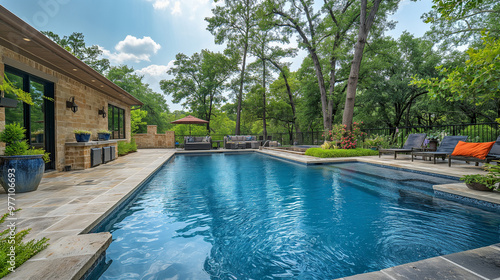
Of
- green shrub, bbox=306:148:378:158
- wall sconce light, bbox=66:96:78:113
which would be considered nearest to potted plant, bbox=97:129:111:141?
wall sconce light, bbox=66:96:78:113

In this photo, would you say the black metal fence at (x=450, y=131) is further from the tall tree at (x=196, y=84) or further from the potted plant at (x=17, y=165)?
the potted plant at (x=17, y=165)

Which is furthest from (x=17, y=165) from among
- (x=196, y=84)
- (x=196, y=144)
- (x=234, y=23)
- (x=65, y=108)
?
(x=196, y=84)

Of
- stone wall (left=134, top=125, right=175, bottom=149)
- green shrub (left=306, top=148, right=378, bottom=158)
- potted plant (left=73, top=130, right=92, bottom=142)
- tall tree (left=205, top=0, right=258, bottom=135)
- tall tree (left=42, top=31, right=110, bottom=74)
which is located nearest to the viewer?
potted plant (left=73, top=130, right=92, bottom=142)

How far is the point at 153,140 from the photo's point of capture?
16078 millimetres

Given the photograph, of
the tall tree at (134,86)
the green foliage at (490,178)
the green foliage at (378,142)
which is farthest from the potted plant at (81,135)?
the tall tree at (134,86)

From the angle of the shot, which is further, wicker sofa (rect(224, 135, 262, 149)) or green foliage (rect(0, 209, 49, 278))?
wicker sofa (rect(224, 135, 262, 149))

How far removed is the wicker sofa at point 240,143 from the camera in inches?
553

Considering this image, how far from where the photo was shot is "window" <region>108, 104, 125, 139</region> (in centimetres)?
977

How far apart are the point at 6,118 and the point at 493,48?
25.6 ft

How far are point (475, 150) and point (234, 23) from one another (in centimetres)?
1717

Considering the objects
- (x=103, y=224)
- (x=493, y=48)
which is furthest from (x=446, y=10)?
(x=103, y=224)

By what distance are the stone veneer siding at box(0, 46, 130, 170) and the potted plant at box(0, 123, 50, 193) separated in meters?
0.81

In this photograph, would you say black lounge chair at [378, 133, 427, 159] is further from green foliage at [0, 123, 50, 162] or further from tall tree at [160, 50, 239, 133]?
tall tree at [160, 50, 239, 133]

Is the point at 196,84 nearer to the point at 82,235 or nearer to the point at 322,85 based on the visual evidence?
the point at 322,85
